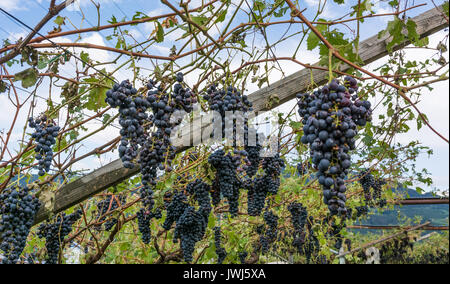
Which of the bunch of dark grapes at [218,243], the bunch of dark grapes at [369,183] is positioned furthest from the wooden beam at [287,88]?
the bunch of dark grapes at [369,183]

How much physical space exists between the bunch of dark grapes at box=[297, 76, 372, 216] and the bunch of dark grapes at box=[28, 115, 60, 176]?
4.34 feet

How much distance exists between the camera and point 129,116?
4.52 feet

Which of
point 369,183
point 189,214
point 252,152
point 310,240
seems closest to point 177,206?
point 189,214

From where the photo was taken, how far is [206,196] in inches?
94.4

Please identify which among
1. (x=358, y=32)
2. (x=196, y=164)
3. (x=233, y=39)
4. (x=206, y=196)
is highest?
(x=233, y=39)

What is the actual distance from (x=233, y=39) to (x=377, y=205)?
482cm

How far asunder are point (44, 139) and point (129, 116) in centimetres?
67

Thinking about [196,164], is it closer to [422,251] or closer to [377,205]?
[377,205]

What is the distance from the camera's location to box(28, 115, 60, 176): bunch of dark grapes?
67.4 inches

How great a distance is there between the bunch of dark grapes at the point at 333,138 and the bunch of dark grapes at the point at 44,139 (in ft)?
4.34

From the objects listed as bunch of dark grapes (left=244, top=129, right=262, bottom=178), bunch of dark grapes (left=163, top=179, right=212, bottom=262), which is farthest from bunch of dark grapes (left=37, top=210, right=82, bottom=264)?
bunch of dark grapes (left=244, top=129, right=262, bottom=178)

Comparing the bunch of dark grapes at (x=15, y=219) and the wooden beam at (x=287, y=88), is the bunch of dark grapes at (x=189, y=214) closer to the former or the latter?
the wooden beam at (x=287, y=88)
